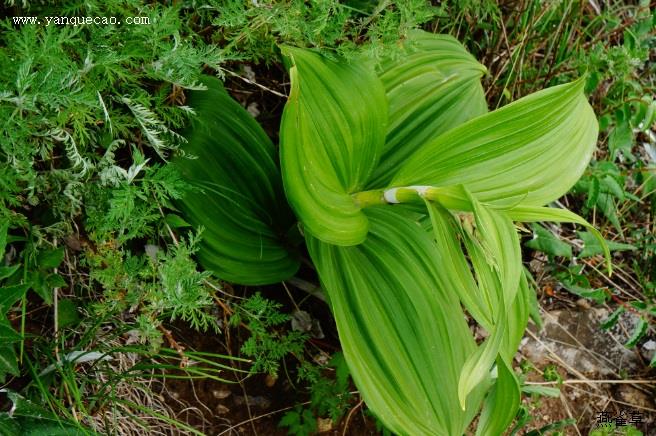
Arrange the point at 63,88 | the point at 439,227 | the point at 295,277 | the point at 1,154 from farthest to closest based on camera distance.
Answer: the point at 295,277 → the point at 439,227 → the point at 1,154 → the point at 63,88

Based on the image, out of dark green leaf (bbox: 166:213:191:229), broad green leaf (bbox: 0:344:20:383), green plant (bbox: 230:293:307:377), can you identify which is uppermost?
dark green leaf (bbox: 166:213:191:229)

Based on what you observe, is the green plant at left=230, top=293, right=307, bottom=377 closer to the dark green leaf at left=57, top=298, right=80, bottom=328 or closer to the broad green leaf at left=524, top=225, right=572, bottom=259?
the dark green leaf at left=57, top=298, right=80, bottom=328


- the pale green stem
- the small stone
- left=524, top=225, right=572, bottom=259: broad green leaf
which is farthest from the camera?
the small stone

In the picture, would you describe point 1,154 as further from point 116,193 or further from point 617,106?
point 617,106

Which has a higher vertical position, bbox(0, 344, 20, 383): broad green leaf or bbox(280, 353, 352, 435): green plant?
bbox(0, 344, 20, 383): broad green leaf

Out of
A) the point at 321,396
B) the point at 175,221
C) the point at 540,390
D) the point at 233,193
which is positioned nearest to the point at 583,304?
the point at 540,390

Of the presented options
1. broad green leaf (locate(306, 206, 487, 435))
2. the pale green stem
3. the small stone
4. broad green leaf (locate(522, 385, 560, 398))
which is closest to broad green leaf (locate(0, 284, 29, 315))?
broad green leaf (locate(306, 206, 487, 435))

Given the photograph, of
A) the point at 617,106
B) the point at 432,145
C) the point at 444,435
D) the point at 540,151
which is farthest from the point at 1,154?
the point at 617,106

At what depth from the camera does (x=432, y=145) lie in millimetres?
1663

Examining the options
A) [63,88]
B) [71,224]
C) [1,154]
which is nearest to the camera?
[63,88]

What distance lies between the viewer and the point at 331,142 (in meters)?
1.69

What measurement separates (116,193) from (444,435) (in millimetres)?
969

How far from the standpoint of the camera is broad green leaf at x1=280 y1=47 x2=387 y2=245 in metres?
1.48

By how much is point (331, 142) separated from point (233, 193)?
345 mm
